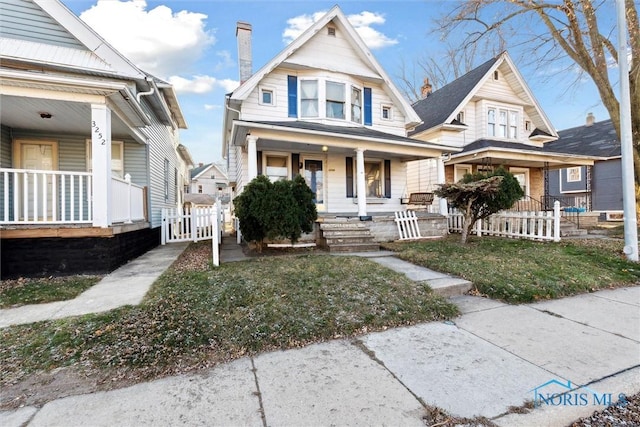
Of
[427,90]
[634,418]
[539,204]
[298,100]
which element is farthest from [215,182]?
[634,418]

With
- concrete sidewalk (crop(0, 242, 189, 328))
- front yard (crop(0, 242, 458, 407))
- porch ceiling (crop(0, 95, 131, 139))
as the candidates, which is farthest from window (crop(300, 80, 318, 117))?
front yard (crop(0, 242, 458, 407))

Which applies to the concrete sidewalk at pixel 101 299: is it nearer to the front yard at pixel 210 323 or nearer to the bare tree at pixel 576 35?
the front yard at pixel 210 323

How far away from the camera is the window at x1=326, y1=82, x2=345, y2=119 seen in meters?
11.1

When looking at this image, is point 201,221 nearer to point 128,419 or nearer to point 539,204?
point 128,419

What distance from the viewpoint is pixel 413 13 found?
11.1 metres

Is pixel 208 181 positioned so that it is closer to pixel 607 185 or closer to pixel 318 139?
pixel 318 139

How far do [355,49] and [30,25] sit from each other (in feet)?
30.8

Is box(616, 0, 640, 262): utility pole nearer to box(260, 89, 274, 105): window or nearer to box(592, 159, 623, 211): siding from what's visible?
box(260, 89, 274, 105): window

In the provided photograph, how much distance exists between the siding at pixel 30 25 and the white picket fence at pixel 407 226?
10.0 metres

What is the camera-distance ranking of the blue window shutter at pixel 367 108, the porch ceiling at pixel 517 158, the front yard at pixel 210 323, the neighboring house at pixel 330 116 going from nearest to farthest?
the front yard at pixel 210 323 → the neighboring house at pixel 330 116 → the blue window shutter at pixel 367 108 → the porch ceiling at pixel 517 158

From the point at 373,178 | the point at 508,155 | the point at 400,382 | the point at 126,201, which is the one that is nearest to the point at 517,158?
the point at 508,155

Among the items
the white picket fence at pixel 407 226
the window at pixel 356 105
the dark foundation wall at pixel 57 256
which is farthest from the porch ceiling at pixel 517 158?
→ the dark foundation wall at pixel 57 256

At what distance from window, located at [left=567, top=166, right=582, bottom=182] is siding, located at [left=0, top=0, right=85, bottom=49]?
86.1 feet

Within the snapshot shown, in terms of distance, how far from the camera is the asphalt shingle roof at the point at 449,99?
14141 millimetres
